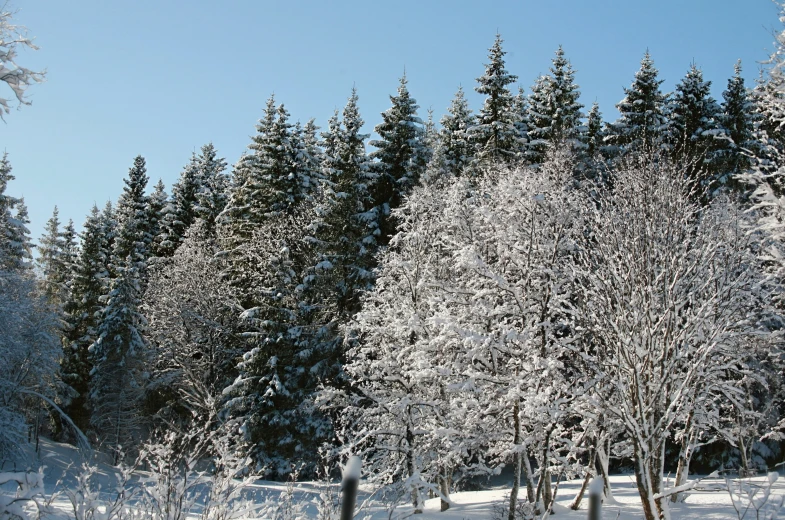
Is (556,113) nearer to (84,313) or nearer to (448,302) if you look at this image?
(448,302)

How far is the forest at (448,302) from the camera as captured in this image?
1121 cm

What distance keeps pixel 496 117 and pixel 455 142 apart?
3.61 meters

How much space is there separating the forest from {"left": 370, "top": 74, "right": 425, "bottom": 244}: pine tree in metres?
0.11

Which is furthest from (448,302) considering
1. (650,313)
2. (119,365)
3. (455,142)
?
(119,365)

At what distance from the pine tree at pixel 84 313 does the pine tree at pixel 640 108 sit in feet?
99.5

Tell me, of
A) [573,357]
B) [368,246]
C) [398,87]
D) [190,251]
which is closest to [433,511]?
[573,357]

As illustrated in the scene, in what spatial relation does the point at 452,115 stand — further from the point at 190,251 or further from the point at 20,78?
the point at 20,78

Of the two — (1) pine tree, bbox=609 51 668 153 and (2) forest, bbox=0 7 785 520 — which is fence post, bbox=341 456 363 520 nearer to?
(2) forest, bbox=0 7 785 520

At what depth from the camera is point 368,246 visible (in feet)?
87.2

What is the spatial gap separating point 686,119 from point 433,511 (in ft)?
82.3

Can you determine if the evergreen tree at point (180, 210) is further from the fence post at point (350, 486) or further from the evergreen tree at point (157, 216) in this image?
the fence post at point (350, 486)

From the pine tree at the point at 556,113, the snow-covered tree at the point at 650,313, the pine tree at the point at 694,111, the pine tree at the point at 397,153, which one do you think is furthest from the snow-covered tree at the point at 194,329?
the pine tree at the point at 694,111

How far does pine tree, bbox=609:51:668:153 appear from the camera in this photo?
1151 inches

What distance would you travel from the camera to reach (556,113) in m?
28.8
